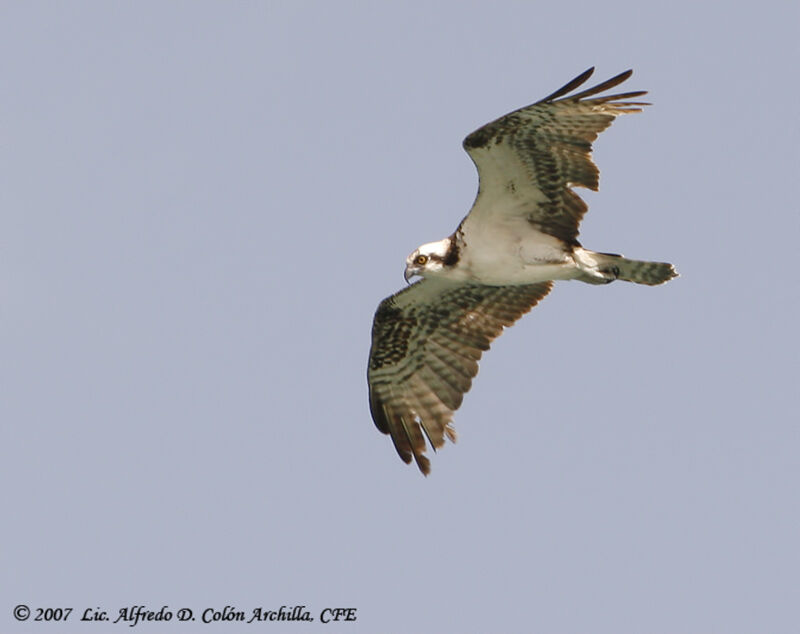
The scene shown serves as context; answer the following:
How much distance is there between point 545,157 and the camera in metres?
14.7

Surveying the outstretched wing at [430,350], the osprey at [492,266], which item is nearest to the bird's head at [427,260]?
the osprey at [492,266]

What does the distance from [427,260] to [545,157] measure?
154 centimetres

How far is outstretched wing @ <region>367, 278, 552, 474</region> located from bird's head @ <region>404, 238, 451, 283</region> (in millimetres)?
1122

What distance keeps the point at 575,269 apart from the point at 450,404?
2.41 meters

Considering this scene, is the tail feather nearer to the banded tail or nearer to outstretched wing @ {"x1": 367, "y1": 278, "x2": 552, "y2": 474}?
the banded tail

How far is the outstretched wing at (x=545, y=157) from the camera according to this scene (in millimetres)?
14383

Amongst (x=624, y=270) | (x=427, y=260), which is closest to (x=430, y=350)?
(x=427, y=260)

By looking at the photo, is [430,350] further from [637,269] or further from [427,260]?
[637,269]

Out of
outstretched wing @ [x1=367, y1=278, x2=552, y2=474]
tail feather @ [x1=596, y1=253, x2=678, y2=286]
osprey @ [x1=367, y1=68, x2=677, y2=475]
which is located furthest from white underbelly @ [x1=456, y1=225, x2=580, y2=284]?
outstretched wing @ [x1=367, y1=278, x2=552, y2=474]

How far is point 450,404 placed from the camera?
54.8 ft

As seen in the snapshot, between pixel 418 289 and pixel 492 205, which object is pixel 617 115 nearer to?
pixel 492 205

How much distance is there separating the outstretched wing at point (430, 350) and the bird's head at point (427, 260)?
1122mm

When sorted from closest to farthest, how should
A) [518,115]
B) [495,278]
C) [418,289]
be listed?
[518,115] < [495,278] < [418,289]

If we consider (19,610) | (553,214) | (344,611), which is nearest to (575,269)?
(553,214)
